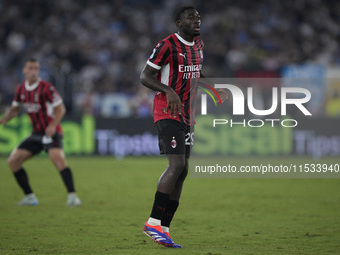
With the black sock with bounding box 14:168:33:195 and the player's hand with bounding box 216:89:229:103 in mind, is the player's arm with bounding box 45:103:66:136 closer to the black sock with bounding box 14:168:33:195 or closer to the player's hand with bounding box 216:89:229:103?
the black sock with bounding box 14:168:33:195

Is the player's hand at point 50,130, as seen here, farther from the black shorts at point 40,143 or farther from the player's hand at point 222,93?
the player's hand at point 222,93

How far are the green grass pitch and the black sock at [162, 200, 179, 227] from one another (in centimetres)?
25

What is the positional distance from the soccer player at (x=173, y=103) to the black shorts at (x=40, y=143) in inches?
158

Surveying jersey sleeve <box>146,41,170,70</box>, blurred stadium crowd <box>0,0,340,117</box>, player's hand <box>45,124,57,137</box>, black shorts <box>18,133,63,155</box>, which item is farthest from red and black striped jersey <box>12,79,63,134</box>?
blurred stadium crowd <box>0,0,340,117</box>

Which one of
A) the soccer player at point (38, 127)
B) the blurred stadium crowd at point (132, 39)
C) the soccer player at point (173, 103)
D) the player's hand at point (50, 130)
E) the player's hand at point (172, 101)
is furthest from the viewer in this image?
the blurred stadium crowd at point (132, 39)

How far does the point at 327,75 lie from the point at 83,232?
15.8 meters

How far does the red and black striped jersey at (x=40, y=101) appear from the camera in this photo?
962cm

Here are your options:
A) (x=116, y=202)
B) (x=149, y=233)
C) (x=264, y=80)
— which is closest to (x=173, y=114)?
(x=149, y=233)

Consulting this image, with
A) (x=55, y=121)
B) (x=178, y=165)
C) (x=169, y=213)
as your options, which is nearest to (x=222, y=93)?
(x=178, y=165)

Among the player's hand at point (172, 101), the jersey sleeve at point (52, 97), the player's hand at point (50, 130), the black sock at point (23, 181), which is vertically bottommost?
the black sock at point (23, 181)

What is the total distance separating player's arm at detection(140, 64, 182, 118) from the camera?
18.4 ft

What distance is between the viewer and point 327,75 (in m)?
21.0

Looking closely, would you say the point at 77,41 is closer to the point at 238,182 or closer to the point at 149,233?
the point at 238,182

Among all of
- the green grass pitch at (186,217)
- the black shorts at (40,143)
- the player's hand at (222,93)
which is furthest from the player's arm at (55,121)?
the player's hand at (222,93)
